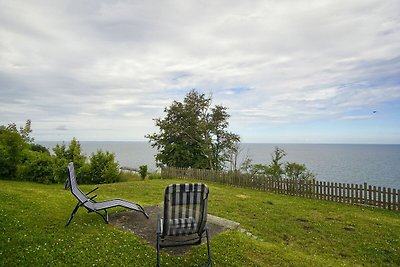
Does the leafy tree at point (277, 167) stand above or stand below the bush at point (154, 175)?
above

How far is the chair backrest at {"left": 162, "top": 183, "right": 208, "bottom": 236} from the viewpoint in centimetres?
409

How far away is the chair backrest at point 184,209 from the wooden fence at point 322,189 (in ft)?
34.3

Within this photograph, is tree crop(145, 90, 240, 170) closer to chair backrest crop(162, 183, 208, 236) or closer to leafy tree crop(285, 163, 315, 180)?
leafy tree crop(285, 163, 315, 180)

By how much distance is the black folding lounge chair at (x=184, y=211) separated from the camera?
13.4ft

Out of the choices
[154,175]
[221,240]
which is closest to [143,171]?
[154,175]

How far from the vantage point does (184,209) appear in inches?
165

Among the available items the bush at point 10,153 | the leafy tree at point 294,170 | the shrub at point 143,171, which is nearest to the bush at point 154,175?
the shrub at point 143,171

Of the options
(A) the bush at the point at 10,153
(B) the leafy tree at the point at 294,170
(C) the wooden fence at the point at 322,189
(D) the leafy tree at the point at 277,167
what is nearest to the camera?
(C) the wooden fence at the point at 322,189

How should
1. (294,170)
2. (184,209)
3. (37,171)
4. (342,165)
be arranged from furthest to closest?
(342,165) → (294,170) → (37,171) → (184,209)

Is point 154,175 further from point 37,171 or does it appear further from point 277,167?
point 277,167

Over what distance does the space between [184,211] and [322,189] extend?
431 inches

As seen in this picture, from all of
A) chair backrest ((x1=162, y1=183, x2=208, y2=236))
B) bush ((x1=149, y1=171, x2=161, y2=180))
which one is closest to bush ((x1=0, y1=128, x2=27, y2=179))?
bush ((x1=149, y1=171, x2=161, y2=180))

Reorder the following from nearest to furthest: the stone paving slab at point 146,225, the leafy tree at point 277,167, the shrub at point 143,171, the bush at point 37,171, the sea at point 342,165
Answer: the stone paving slab at point 146,225
the bush at point 37,171
the shrub at point 143,171
the leafy tree at point 277,167
the sea at point 342,165

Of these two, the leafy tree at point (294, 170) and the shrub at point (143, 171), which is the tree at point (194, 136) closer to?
the leafy tree at point (294, 170)
